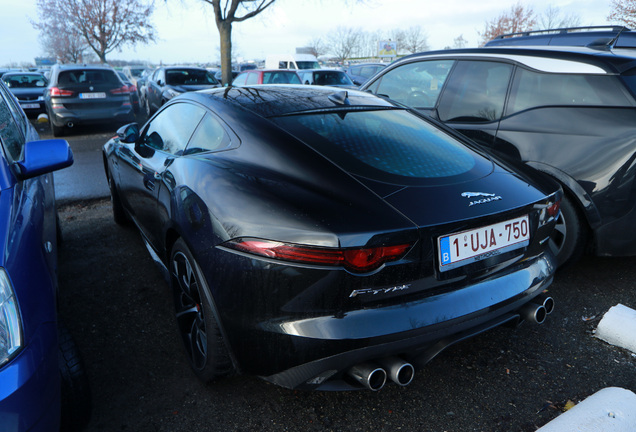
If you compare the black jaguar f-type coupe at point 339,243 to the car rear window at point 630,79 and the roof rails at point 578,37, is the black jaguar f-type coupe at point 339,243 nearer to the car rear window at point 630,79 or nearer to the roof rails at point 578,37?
the car rear window at point 630,79

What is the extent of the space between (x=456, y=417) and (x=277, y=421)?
32.4 inches

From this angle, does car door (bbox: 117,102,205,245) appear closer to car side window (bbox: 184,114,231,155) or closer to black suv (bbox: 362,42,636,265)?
car side window (bbox: 184,114,231,155)

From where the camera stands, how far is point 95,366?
8.23 ft

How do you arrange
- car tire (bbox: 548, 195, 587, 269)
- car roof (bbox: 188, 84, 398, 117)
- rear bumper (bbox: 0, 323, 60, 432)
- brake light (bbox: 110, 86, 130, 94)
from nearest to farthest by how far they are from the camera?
rear bumper (bbox: 0, 323, 60, 432) → car roof (bbox: 188, 84, 398, 117) → car tire (bbox: 548, 195, 587, 269) → brake light (bbox: 110, 86, 130, 94)

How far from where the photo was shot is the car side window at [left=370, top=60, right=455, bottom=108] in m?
4.30

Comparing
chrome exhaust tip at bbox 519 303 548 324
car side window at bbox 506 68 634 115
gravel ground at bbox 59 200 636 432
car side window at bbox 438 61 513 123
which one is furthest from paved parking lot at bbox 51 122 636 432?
car side window at bbox 438 61 513 123

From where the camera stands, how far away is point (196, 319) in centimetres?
240

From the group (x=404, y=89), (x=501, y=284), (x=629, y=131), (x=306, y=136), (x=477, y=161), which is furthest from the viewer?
(x=404, y=89)

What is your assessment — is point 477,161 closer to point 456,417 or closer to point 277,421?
point 456,417

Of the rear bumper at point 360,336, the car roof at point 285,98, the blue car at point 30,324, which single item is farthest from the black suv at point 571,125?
the blue car at point 30,324

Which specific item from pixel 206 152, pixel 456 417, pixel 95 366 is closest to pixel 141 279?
pixel 95 366

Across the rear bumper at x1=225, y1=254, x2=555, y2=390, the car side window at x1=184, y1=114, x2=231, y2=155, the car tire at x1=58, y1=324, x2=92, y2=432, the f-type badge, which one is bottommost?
the car tire at x1=58, y1=324, x2=92, y2=432

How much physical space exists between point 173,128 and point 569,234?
2816 millimetres

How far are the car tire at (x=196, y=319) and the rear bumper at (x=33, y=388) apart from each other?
61 centimetres
